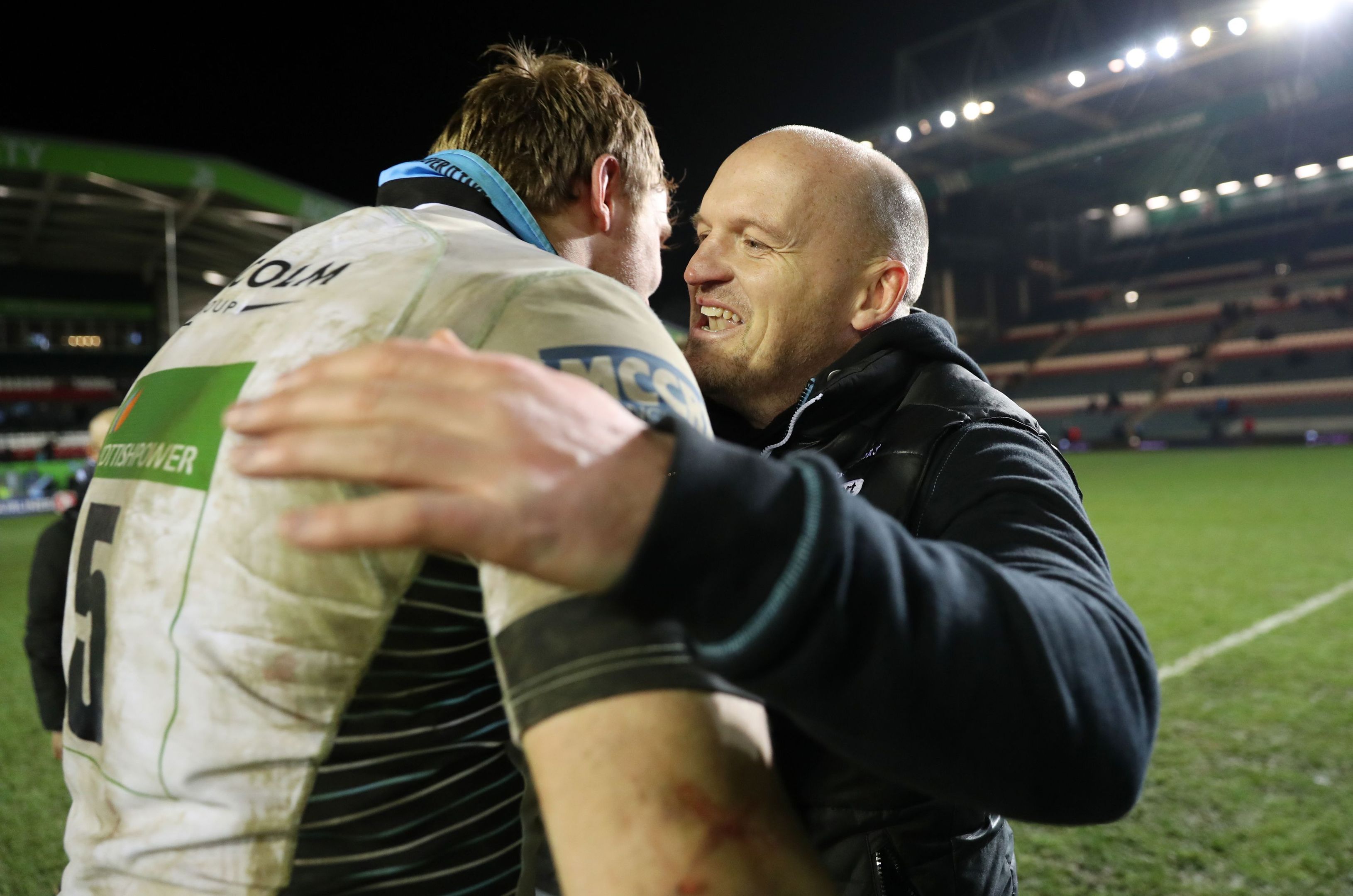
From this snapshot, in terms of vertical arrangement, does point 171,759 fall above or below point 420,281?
below

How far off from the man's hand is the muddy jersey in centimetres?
21

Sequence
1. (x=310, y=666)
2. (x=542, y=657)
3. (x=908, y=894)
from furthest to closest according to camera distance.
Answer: (x=908, y=894)
(x=310, y=666)
(x=542, y=657)

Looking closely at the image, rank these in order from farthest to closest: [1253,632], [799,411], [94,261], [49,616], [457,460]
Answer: [94,261]
[1253,632]
[49,616]
[799,411]
[457,460]

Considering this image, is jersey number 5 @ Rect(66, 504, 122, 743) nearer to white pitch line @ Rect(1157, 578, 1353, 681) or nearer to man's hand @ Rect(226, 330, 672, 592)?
man's hand @ Rect(226, 330, 672, 592)

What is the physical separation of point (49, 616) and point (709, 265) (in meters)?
3.52

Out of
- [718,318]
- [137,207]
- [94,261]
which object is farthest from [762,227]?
[94,261]

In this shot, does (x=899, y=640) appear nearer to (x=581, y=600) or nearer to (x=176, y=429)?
(x=581, y=600)

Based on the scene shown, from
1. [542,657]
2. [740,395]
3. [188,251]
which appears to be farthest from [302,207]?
[542,657]

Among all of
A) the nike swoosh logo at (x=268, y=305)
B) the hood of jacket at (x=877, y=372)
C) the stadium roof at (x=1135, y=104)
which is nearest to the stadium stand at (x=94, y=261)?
the stadium roof at (x=1135, y=104)

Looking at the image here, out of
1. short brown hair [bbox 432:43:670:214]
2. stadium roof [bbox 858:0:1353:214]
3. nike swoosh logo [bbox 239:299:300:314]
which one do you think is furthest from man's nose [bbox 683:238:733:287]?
stadium roof [bbox 858:0:1353:214]

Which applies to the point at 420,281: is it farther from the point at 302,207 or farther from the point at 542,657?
the point at 302,207

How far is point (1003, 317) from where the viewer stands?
3825cm

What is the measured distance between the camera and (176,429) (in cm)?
109

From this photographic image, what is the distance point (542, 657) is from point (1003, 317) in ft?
133
